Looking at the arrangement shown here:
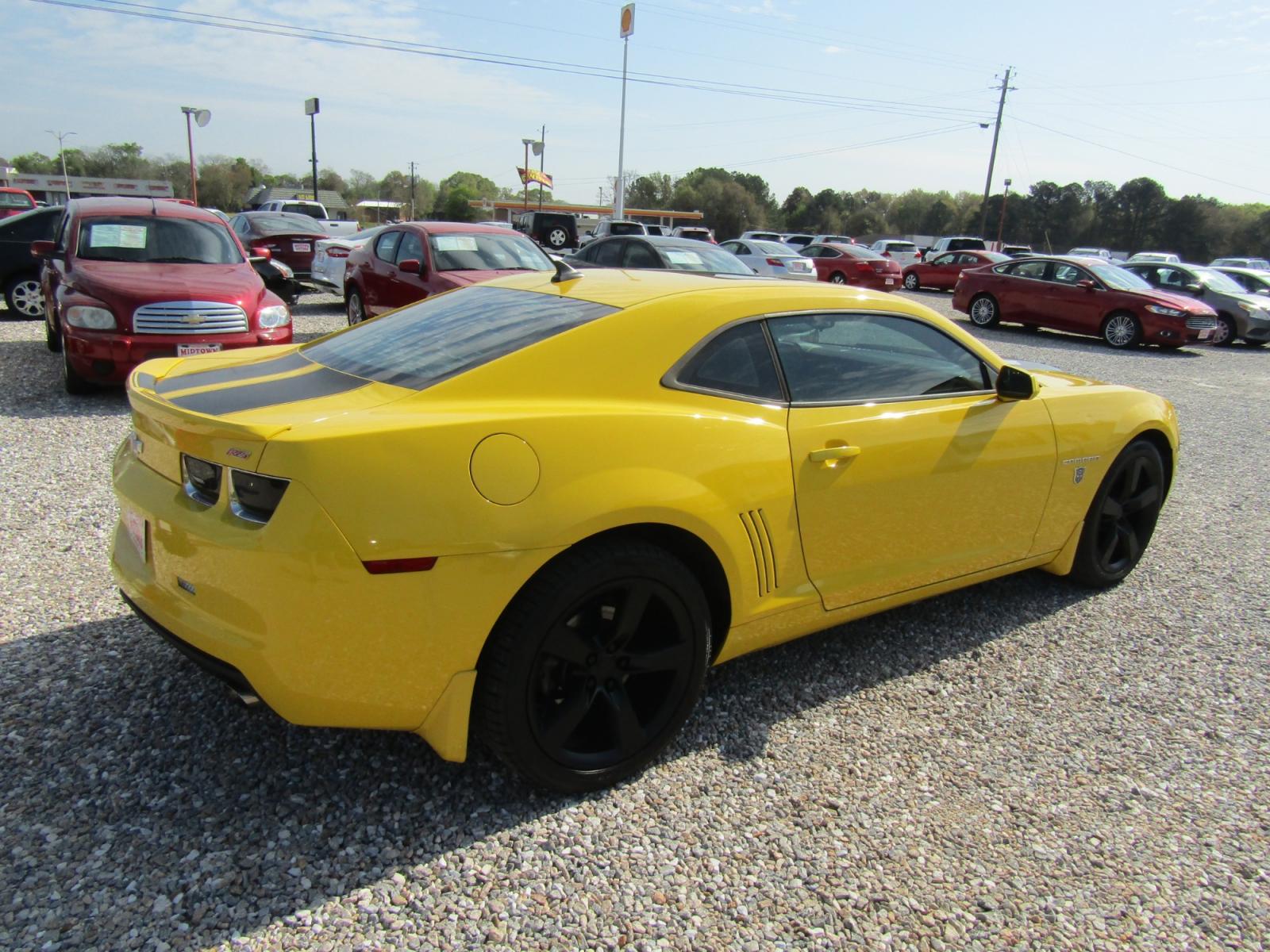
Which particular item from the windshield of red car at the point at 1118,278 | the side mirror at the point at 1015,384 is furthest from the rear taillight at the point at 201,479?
the windshield of red car at the point at 1118,278

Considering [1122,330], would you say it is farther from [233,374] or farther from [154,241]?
[233,374]

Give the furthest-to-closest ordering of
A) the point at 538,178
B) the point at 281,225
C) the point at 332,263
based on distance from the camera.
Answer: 1. the point at 538,178
2. the point at 281,225
3. the point at 332,263

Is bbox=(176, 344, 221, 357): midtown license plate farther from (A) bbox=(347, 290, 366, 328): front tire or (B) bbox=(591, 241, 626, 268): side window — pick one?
(B) bbox=(591, 241, 626, 268): side window

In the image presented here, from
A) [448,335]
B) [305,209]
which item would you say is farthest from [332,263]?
[305,209]

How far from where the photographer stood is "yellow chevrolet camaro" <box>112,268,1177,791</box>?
6.95ft

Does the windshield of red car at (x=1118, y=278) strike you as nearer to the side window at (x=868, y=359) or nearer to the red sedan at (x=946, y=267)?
the red sedan at (x=946, y=267)

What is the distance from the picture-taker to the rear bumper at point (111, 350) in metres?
6.74

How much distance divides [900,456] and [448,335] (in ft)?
5.27

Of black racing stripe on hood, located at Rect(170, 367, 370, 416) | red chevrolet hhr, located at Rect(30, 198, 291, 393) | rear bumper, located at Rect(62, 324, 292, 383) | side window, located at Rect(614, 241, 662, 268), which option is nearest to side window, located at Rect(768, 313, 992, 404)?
black racing stripe on hood, located at Rect(170, 367, 370, 416)

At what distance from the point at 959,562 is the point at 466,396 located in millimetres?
2070

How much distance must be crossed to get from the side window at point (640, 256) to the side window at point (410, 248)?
341cm

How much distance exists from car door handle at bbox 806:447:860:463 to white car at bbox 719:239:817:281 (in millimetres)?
17476

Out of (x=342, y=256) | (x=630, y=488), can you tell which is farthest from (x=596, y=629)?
(x=342, y=256)

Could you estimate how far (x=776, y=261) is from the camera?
20.4 metres
